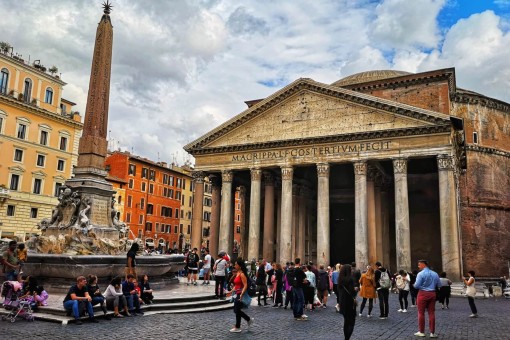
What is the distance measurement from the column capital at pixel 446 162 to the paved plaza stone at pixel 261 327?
36.5ft

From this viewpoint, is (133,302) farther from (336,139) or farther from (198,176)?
(198,176)

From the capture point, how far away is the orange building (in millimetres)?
40906

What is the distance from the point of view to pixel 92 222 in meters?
10.2

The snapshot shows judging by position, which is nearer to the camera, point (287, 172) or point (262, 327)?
point (262, 327)

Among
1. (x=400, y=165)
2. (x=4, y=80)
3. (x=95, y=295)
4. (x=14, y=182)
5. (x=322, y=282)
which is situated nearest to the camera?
(x=95, y=295)

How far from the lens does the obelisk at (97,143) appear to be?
1045 cm

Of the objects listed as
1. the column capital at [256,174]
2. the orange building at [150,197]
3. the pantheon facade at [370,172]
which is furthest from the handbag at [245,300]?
the orange building at [150,197]

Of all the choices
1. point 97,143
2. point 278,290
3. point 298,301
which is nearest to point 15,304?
point 97,143

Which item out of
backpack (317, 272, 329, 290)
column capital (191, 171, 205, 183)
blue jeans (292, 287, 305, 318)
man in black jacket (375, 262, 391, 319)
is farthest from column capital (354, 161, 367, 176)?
blue jeans (292, 287, 305, 318)

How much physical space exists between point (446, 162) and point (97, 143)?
55.3ft

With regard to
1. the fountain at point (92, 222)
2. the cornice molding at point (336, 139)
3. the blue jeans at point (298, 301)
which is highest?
the cornice molding at point (336, 139)

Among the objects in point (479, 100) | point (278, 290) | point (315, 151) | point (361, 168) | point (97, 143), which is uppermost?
point (479, 100)

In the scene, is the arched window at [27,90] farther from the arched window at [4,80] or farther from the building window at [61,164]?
the building window at [61,164]

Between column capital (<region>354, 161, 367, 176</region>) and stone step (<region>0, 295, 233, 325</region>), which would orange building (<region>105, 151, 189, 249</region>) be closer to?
column capital (<region>354, 161, 367, 176</region>)
